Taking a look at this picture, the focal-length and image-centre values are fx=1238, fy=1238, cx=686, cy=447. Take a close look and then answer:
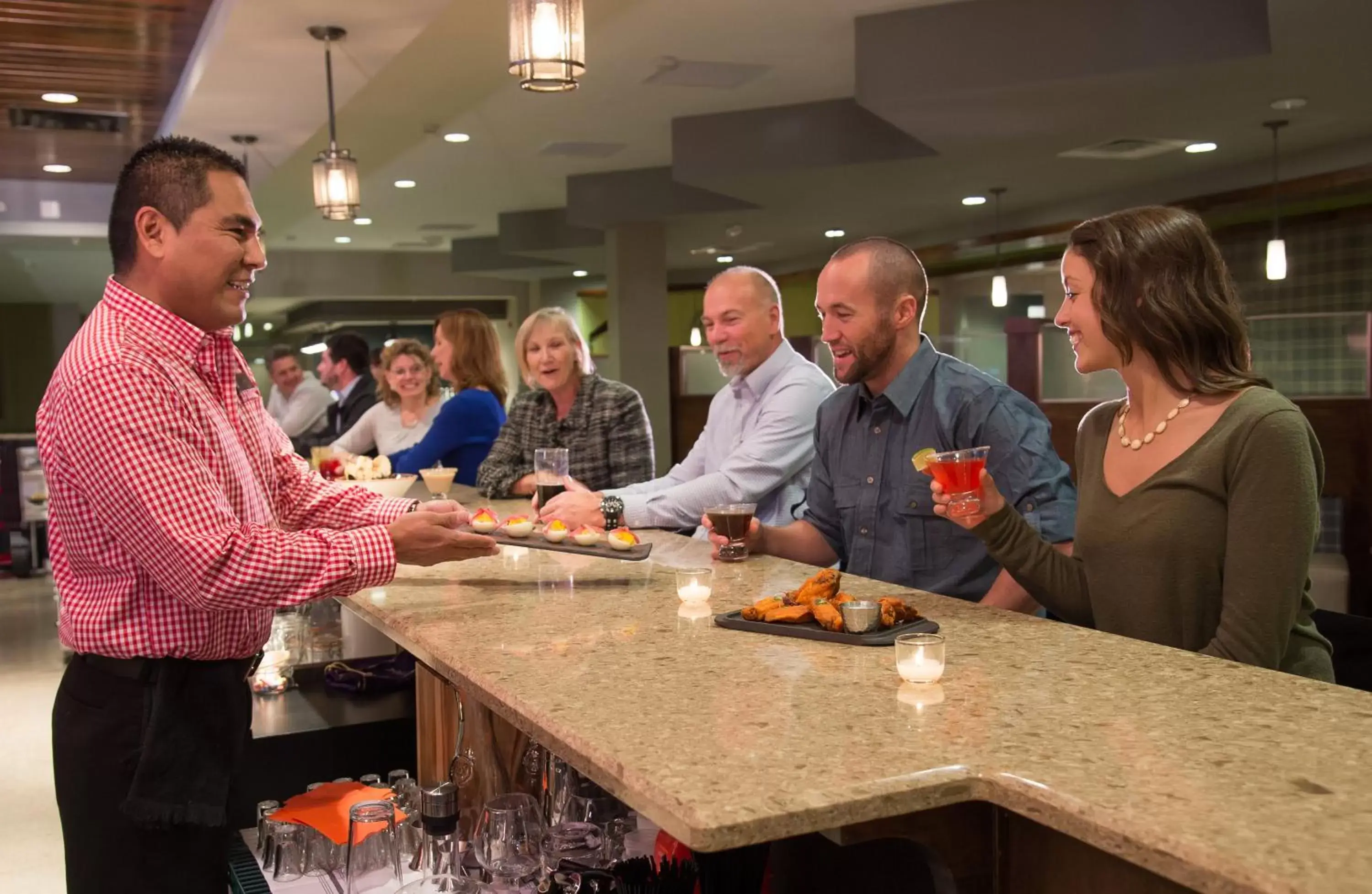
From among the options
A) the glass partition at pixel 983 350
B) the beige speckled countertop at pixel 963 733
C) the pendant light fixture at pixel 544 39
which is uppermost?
the pendant light fixture at pixel 544 39

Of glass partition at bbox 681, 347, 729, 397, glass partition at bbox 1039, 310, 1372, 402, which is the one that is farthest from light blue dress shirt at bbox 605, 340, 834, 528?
glass partition at bbox 681, 347, 729, 397

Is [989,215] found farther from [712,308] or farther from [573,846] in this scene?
[573,846]

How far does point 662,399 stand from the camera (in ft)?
37.8

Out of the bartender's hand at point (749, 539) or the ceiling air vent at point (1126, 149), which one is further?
the ceiling air vent at point (1126, 149)

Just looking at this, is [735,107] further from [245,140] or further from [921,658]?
[921,658]

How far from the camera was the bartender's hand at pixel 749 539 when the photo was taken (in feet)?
9.15

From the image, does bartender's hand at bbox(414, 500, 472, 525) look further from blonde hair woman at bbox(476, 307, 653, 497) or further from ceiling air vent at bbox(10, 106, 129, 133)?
ceiling air vent at bbox(10, 106, 129, 133)

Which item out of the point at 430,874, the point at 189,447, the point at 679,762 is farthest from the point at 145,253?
the point at 679,762

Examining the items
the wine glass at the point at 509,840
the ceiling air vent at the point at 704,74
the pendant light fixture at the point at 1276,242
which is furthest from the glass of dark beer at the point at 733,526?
the pendant light fixture at the point at 1276,242

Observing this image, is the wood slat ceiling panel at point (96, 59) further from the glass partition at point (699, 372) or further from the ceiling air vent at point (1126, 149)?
the ceiling air vent at point (1126, 149)

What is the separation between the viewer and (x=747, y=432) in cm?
356

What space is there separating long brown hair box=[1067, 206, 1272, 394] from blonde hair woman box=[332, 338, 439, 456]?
171 inches

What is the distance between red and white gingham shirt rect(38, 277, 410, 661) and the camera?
6.04 ft

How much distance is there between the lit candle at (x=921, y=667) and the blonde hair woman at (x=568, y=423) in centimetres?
278
